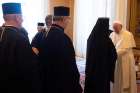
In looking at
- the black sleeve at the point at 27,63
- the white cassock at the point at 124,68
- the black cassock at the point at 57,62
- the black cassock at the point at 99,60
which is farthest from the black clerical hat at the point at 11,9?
the white cassock at the point at 124,68

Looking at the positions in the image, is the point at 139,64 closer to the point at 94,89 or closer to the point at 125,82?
the point at 125,82

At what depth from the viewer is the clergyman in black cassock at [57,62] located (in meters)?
3.22

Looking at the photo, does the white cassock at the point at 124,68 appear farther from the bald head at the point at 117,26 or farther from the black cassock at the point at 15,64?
the black cassock at the point at 15,64

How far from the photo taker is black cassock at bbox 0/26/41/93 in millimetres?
2568

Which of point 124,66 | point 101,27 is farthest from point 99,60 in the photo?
point 124,66

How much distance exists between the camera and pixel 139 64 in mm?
6336

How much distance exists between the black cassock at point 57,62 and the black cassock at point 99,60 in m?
1.18

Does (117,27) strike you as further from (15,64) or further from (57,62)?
(15,64)

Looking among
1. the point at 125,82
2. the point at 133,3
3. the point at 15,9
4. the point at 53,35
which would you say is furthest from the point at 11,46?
the point at 133,3

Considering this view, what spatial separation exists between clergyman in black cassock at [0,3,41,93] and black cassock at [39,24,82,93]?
604 millimetres

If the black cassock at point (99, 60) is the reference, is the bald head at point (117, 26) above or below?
above

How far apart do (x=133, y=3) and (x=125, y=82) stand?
7.88 ft

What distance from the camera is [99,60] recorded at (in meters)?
4.43

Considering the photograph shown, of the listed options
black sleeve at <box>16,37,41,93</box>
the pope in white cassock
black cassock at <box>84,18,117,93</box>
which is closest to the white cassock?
the pope in white cassock
